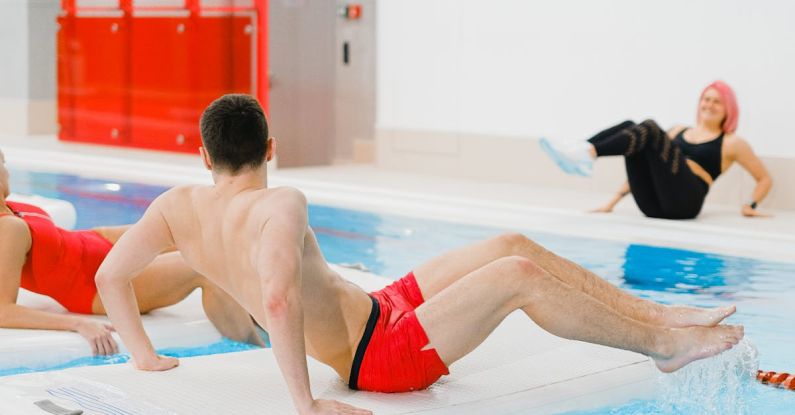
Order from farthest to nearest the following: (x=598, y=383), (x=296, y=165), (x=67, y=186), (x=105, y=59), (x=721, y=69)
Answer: (x=105, y=59)
(x=296, y=165)
(x=67, y=186)
(x=721, y=69)
(x=598, y=383)

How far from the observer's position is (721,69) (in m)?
9.00

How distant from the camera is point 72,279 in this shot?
14.6 feet

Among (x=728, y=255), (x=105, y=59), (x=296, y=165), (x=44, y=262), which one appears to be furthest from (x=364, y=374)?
(x=105, y=59)

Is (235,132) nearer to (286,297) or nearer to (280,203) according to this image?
(280,203)

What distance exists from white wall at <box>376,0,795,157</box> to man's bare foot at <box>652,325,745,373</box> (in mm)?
5663

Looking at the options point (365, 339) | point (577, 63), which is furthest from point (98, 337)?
point (577, 63)

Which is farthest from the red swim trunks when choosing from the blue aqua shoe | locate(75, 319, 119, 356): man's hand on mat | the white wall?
the white wall

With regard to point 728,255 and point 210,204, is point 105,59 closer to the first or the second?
point 728,255

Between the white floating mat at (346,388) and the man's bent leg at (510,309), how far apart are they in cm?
21

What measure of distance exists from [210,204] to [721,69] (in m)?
6.60

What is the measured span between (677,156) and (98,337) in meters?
4.99

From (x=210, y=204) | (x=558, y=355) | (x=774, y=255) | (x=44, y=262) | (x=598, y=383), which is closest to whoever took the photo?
(x=210, y=204)

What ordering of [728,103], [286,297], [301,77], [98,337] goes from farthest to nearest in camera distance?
[301,77] → [728,103] → [98,337] → [286,297]

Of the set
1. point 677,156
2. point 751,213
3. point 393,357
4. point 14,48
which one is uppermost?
point 14,48
